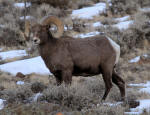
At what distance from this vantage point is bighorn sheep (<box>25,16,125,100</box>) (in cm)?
750

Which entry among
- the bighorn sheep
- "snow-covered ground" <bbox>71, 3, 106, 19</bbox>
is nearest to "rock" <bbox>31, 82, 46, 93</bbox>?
the bighorn sheep

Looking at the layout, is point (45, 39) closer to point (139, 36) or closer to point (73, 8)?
point (139, 36)

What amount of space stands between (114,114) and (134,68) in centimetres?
725

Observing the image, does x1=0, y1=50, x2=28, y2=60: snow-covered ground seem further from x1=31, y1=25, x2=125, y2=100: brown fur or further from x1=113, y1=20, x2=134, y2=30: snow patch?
x1=31, y1=25, x2=125, y2=100: brown fur

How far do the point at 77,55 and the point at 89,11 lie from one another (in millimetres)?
12294

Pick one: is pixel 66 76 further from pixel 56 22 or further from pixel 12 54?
pixel 12 54

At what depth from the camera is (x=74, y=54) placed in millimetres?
7664

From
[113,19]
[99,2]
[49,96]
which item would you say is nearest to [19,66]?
[49,96]

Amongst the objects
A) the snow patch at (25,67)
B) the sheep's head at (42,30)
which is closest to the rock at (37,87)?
the sheep's head at (42,30)

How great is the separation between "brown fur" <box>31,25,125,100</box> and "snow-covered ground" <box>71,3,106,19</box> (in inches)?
421

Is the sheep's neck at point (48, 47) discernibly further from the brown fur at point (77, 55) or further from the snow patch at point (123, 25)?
the snow patch at point (123, 25)

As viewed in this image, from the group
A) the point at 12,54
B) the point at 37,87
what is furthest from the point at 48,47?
the point at 12,54

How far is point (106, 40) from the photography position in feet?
26.2

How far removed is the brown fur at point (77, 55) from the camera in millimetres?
7512
